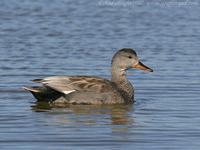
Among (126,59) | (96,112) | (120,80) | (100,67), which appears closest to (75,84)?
(96,112)

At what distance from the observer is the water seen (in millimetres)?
12055

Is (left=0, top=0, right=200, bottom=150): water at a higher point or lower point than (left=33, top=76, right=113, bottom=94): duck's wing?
lower

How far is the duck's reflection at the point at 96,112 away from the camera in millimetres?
13609

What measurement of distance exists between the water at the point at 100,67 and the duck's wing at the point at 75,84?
0.39 m

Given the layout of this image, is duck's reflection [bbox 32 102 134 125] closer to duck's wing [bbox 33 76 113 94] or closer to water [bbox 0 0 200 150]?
water [bbox 0 0 200 150]

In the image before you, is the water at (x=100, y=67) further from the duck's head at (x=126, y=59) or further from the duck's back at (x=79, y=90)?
the duck's head at (x=126, y=59)

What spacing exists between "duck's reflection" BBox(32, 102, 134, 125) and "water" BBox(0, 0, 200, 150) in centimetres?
2

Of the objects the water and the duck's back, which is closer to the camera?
the water

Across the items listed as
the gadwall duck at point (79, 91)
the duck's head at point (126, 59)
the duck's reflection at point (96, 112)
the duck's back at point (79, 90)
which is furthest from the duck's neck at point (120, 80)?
the duck's reflection at point (96, 112)

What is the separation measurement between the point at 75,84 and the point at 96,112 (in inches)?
41.2

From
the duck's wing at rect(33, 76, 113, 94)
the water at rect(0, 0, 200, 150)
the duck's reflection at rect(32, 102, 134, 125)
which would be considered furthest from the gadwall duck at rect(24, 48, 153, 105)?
the water at rect(0, 0, 200, 150)

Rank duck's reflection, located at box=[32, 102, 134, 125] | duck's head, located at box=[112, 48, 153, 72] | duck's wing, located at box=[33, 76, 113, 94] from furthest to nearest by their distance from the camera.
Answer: duck's head, located at box=[112, 48, 153, 72] → duck's wing, located at box=[33, 76, 113, 94] → duck's reflection, located at box=[32, 102, 134, 125]

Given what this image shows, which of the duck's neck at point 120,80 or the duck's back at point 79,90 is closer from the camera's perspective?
the duck's back at point 79,90

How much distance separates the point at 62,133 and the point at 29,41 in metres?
10.3
